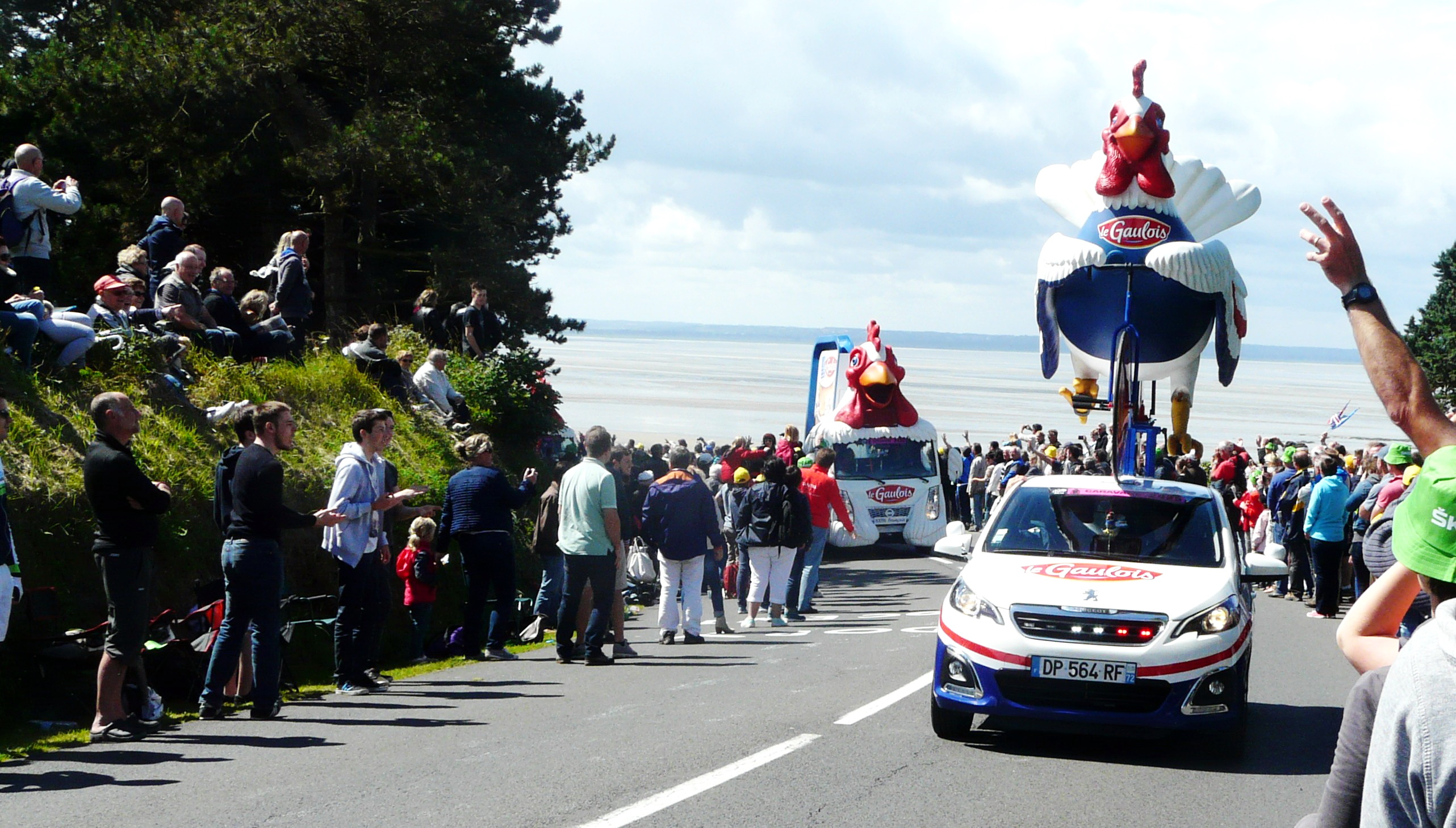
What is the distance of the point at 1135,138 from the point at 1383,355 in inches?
497

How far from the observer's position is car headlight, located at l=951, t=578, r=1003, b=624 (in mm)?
Answer: 7988

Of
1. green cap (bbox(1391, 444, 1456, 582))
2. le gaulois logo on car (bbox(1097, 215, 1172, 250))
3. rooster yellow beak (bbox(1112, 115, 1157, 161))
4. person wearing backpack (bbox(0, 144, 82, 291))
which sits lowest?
green cap (bbox(1391, 444, 1456, 582))

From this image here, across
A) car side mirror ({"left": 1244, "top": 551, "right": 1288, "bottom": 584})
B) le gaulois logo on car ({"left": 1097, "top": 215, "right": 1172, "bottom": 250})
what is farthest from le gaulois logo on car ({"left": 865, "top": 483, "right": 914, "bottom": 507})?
car side mirror ({"left": 1244, "top": 551, "right": 1288, "bottom": 584})

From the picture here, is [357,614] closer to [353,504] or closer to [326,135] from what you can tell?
[353,504]

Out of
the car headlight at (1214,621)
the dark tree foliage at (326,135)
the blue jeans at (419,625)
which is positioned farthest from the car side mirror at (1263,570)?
the dark tree foliage at (326,135)

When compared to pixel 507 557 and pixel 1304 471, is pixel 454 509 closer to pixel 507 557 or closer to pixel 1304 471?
pixel 507 557

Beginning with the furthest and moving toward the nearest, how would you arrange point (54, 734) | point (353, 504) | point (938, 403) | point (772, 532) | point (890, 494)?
point (938, 403) → point (890, 494) → point (772, 532) → point (353, 504) → point (54, 734)

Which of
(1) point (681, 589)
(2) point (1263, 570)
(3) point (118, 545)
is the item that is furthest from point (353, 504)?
(2) point (1263, 570)

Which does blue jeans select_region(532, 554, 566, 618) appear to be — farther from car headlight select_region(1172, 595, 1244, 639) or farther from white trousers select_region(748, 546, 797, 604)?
car headlight select_region(1172, 595, 1244, 639)

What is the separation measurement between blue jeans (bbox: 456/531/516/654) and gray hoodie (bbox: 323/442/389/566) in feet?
6.32

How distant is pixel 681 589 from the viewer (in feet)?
43.2

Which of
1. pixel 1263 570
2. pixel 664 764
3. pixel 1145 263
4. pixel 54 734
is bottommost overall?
pixel 54 734

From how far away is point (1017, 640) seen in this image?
7801 mm

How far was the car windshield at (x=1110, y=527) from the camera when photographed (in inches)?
346
